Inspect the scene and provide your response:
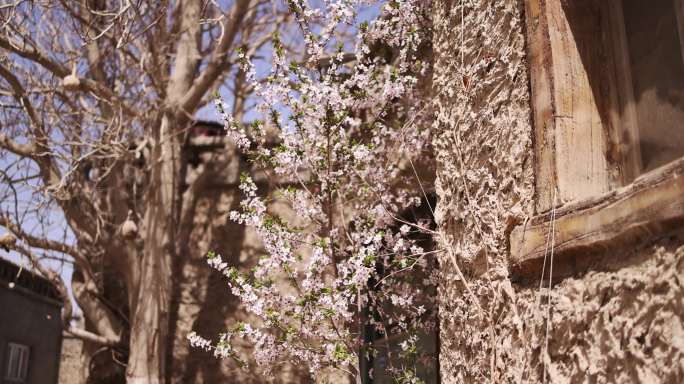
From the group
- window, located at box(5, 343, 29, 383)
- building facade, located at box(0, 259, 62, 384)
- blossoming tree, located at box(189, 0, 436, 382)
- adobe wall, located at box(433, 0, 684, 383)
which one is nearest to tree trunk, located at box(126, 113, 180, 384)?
blossoming tree, located at box(189, 0, 436, 382)

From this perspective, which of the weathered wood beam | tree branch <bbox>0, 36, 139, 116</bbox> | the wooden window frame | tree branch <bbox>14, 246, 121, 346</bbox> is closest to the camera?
the weathered wood beam

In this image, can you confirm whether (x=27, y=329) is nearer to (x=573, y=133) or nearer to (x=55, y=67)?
(x=55, y=67)

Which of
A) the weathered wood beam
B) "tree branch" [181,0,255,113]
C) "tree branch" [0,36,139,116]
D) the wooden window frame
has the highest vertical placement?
"tree branch" [181,0,255,113]

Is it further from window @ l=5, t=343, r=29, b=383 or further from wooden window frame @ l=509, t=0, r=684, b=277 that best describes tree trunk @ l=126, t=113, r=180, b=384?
window @ l=5, t=343, r=29, b=383

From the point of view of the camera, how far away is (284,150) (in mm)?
4176

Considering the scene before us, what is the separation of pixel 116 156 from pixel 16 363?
7292mm

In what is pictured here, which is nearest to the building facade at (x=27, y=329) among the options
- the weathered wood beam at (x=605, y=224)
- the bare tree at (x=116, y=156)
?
the bare tree at (x=116, y=156)

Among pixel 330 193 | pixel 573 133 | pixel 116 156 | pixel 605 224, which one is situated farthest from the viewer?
pixel 116 156

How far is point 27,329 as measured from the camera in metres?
12.7

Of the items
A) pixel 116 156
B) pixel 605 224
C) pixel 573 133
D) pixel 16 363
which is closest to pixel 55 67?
pixel 116 156

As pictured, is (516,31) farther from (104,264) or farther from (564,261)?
(104,264)

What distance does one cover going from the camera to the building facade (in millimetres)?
11797

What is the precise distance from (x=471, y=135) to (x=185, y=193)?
16.8 ft

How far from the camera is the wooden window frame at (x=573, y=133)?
2324 millimetres
